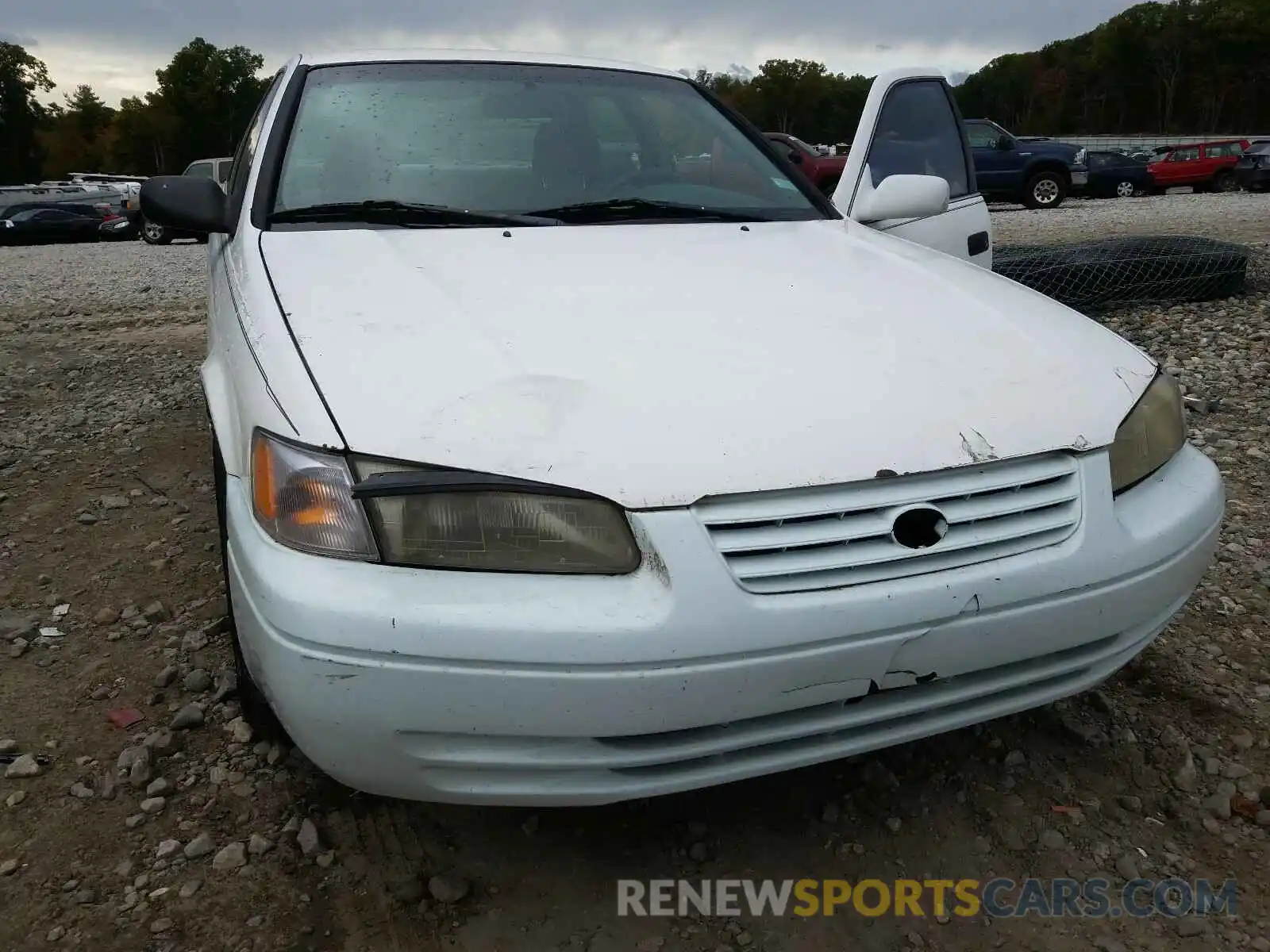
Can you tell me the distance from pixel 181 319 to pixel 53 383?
222cm

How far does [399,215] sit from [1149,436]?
5.44 ft

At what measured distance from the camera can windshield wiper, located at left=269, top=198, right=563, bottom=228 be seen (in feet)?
7.80

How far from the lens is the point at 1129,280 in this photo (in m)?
5.38

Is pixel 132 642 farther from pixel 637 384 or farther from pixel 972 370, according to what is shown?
pixel 972 370

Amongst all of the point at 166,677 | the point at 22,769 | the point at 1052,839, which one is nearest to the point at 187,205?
the point at 166,677

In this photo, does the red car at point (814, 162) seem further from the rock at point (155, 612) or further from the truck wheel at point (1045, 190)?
the rock at point (155, 612)

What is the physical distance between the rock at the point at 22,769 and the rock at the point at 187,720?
0.85ft

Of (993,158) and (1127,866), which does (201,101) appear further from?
(1127,866)

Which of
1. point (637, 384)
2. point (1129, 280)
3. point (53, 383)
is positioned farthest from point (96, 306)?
point (637, 384)

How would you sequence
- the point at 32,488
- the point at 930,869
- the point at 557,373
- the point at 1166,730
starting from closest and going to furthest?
the point at 557,373 < the point at 930,869 < the point at 1166,730 < the point at 32,488

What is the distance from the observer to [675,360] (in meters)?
1.76

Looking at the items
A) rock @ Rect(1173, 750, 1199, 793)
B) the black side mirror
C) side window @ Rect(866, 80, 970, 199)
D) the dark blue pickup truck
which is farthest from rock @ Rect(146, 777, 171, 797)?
the dark blue pickup truck

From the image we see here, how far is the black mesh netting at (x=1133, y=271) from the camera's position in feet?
17.3

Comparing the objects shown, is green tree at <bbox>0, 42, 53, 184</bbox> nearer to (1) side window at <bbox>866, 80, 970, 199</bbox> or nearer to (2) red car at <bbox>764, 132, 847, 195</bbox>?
(2) red car at <bbox>764, 132, 847, 195</bbox>
